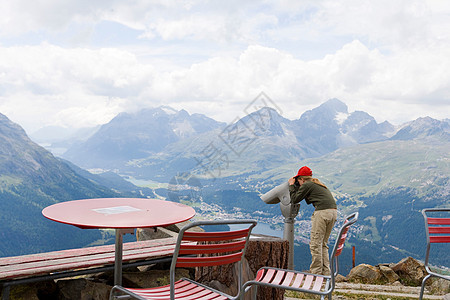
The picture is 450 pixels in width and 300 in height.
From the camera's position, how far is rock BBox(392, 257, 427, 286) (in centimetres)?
739

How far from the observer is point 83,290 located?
13.1ft

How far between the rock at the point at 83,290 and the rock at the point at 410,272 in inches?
226

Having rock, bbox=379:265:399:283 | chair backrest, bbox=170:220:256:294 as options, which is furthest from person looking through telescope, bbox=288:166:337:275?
chair backrest, bbox=170:220:256:294

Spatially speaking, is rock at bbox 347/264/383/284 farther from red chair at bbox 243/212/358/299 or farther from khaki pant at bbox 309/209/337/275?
red chair at bbox 243/212/358/299

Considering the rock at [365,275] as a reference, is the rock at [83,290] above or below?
above

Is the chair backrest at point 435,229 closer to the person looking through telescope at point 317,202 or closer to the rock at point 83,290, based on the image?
the person looking through telescope at point 317,202

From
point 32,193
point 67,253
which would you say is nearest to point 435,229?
point 67,253

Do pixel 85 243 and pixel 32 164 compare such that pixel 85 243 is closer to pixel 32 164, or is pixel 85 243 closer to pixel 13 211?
pixel 13 211

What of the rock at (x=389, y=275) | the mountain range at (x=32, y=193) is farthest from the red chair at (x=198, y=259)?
the mountain range at (x=32, y=193)

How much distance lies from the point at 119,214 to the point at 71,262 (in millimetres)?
991

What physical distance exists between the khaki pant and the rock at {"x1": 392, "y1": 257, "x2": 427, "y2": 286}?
2.51 meters

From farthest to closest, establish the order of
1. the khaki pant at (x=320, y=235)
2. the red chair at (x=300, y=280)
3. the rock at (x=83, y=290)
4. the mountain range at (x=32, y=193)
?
the mountain range at (x=32, y=193)
the khaki pant at (x=320, y=235)
the rock at (x=83, y=290)
the red chair at (x=300, y=280)

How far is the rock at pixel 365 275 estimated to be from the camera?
7.32m

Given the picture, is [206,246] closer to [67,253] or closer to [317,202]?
[67,253]
